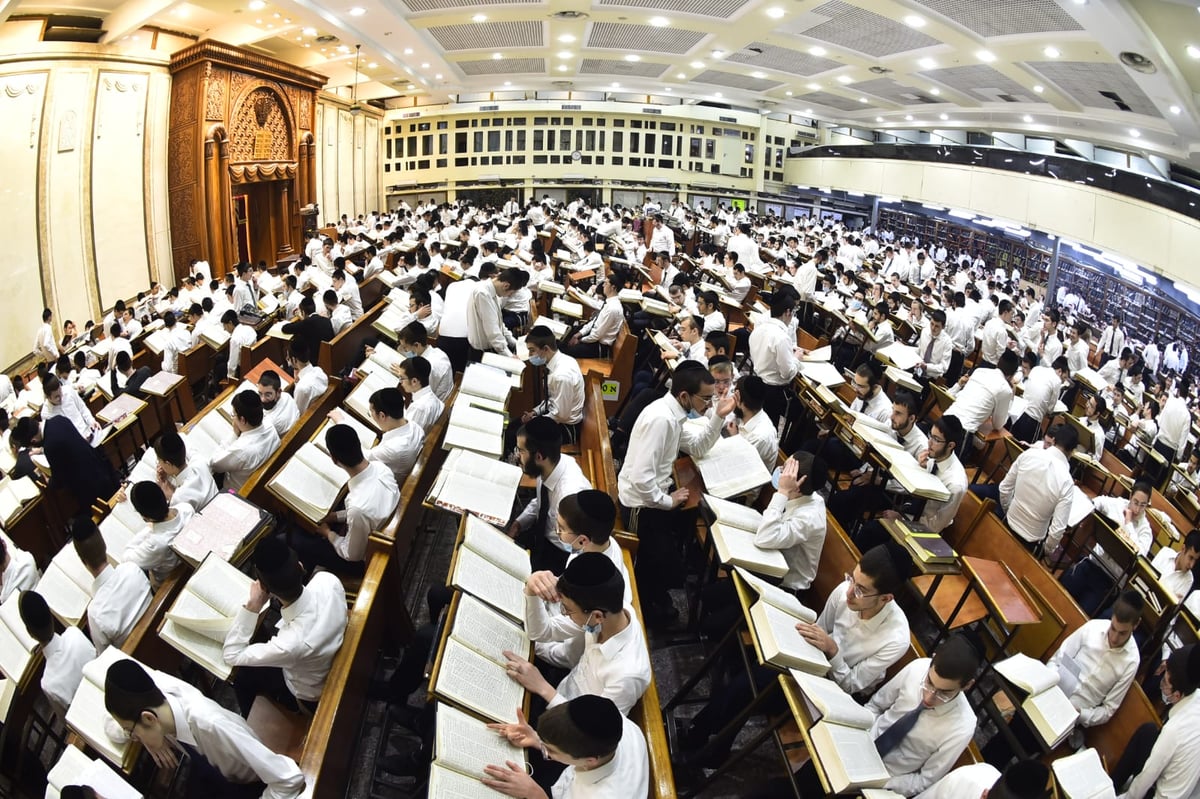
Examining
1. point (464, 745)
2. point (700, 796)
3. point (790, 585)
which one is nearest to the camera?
point (464, 745)

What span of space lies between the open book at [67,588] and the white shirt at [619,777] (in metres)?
2.85

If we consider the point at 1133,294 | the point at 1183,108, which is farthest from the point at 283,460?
the point at 1133,294

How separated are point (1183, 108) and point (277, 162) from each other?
53.6ft

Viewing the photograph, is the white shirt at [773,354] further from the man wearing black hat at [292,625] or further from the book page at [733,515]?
the man wearing black hat at [292,625]

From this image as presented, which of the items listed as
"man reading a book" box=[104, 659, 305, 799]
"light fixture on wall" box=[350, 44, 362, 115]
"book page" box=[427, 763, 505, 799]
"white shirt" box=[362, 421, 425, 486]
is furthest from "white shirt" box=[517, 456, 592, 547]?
"light fixture on wall" box=[350, 44, 362, 115]

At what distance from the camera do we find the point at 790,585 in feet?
12.7

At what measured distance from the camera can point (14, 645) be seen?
3045 millimetres

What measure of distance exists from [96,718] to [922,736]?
Result: 10.5 feet

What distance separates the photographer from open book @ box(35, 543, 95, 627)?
11.4ft

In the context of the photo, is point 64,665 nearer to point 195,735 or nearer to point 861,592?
point 195,735

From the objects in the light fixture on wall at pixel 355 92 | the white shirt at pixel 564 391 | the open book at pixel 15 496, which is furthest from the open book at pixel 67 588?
the light fixture on wall at pixel 355 92

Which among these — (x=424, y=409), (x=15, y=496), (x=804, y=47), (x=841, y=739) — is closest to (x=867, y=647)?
(x=841, y=739)

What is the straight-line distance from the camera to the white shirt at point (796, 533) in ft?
11.5

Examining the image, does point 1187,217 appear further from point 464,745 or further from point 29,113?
point 29,113
